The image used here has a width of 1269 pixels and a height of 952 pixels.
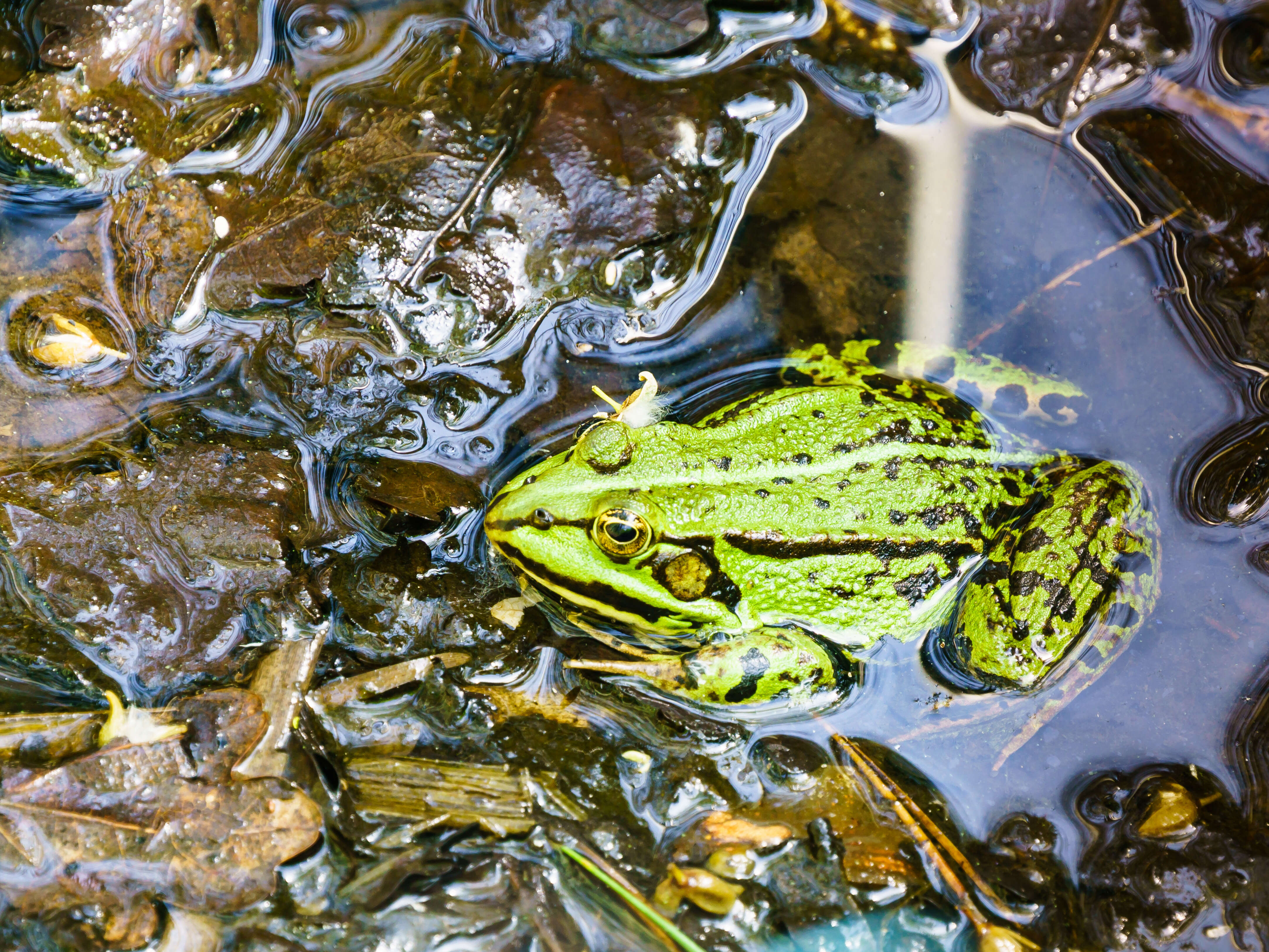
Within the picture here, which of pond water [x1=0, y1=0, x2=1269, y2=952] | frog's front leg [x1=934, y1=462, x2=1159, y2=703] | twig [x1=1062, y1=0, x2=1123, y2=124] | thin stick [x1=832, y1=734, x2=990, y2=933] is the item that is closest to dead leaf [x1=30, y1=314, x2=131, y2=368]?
pond water [x1=0, y1=0, x2=1269, y2=952]

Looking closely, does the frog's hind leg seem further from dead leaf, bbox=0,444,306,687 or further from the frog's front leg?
dead leaf, bbox=0,444,306,687

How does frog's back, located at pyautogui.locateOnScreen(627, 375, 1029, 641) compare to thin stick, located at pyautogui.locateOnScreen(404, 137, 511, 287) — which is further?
thin stick, located at pyautogui.locateOnScreen(404, 137, 511, 287)

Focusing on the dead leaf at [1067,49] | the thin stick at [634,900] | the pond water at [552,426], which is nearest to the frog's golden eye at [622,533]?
the pond water at [552,426]

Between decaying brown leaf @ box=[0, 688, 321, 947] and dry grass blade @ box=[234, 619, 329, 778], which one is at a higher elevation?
dry grass blade @ box=[234, 619, 329, 778]

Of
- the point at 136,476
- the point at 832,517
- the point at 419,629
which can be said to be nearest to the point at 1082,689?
the point at 832,517

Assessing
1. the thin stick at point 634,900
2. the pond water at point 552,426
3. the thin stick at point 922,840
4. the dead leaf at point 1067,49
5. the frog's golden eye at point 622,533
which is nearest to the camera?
the thin stick at point 634,900

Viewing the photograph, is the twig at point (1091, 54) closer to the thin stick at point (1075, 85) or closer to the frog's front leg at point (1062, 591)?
the thin stick at point (1075, 85)
